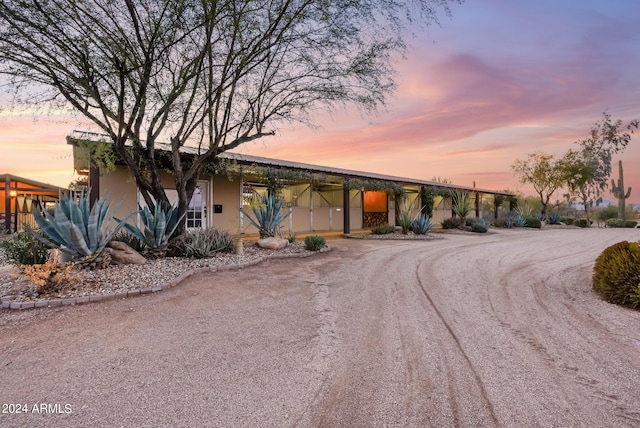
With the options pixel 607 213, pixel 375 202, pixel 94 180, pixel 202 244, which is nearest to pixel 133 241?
pixel 202 244

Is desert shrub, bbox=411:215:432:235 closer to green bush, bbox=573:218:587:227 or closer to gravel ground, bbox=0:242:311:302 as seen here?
gravel ground, bbox=0:242:311:302

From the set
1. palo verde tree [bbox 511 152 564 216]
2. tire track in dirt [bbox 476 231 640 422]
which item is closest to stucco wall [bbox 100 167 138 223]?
tire track in dirt [bbox 476 231 640 422]

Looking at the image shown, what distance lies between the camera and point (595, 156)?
75.1ft

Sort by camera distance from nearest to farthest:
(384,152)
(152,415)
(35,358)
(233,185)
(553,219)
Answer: (152,415) < (35,358) < (233,185) < (384,152) < (553,219)

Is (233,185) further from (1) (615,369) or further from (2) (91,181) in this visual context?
(1) (615,369)

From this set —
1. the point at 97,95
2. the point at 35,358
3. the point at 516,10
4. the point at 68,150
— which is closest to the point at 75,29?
the point at 97,95

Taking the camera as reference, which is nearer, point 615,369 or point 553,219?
point 615,369

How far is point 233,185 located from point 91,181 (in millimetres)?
4263

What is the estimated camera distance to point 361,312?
372 centimetres

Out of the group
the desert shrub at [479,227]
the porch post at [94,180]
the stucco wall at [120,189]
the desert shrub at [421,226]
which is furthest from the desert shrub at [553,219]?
the porch post at [94,180]

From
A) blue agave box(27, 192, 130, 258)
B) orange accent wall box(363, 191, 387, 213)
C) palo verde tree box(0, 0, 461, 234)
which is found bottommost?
blue agave box(27, 192, 130, 258)

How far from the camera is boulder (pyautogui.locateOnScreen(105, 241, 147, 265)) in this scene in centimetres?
539

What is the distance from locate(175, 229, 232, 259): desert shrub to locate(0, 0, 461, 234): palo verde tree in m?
0.65

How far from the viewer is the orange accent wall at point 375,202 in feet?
59.4
